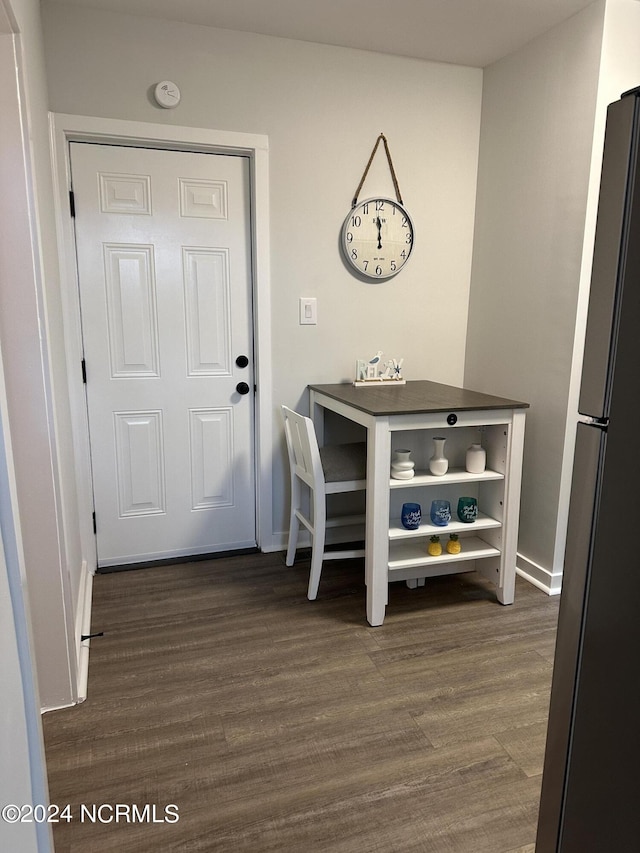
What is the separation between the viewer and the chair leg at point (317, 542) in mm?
2557

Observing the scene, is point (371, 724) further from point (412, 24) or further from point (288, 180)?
point (412, 24)

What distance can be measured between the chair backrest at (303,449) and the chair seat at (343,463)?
0.23ft

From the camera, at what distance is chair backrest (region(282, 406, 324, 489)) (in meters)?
2.52

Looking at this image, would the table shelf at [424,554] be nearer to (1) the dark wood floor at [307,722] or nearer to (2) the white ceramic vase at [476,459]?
(1) the dark wood floor at [307,722]

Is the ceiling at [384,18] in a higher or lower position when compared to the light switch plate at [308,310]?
higher

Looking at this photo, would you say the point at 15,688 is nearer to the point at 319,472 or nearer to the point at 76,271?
the point at 319,472

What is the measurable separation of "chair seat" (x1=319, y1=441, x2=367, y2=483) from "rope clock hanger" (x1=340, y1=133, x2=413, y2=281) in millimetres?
950

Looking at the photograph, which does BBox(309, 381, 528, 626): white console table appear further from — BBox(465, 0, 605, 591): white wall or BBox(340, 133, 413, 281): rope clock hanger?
BBox(340, 133, 413, 281): rope clock hanger

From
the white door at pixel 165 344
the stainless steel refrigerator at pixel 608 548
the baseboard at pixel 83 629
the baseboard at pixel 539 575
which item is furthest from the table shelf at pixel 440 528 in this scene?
the stainless steel refrigerator at pixel 608 548

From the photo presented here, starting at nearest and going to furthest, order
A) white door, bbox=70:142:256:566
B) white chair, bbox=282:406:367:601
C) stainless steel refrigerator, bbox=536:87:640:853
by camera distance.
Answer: stainless steel refrigerator, bbox=536:87:640:853 < white chair, bbox=282:406:367:601 < white door, bbox=70:142:256:566

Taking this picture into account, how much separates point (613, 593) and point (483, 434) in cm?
197

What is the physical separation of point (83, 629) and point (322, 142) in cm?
245

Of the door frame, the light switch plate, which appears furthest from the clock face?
the door frame

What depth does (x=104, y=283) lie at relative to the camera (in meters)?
2.75
